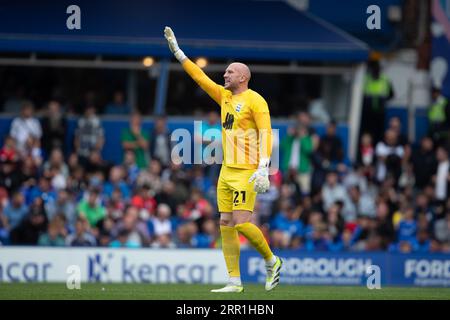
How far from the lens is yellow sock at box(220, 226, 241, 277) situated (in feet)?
49.8

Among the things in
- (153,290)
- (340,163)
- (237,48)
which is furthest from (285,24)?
(153,290)

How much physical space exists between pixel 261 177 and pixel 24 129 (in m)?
11.0

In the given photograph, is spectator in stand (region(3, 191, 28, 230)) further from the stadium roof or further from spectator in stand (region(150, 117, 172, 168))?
the stadium roof

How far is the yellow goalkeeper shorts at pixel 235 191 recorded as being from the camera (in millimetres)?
15023

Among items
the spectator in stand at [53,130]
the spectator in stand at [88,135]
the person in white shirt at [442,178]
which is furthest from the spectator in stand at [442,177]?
the spectator in stand at [53,130]

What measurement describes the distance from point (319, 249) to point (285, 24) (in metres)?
5.78

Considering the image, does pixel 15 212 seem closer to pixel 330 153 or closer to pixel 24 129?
pixel 24 129

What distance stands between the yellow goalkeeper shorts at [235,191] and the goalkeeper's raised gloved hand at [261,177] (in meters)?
0.24

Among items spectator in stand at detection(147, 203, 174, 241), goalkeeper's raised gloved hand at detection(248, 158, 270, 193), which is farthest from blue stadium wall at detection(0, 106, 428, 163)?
goalkeeper's raised gloved hand at detection(248, 158, 270, 193)

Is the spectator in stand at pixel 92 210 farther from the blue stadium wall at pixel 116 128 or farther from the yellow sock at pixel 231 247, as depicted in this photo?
the yellow sock at pixel 231 247

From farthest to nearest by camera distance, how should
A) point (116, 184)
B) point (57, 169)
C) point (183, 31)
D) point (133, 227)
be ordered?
point (183, 31) < point (57, 169) < point (116, 184) < point (133, 227)

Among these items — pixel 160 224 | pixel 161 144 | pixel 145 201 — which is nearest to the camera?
pixel 160 224

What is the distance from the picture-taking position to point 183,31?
2627cm

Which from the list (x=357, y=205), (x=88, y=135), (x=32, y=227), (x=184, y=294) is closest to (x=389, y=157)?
(x=357, y=205)
